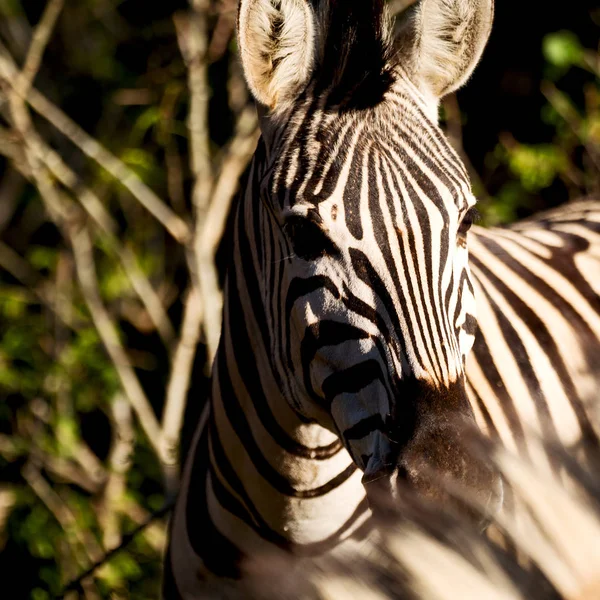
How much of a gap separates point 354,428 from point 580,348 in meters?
1.15

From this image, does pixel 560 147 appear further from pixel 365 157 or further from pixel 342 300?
pixel 342 300

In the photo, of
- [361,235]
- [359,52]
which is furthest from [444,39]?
[361,235]

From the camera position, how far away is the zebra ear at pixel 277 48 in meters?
2.34

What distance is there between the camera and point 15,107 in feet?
15.5

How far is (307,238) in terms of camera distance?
6.90 ft

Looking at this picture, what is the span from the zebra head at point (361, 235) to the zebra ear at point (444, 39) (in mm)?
13

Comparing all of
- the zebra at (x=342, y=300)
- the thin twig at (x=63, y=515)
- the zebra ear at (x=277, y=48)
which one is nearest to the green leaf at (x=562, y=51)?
the zebra at (x=342, y=300)

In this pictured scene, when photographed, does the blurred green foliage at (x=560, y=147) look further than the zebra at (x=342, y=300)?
Yes

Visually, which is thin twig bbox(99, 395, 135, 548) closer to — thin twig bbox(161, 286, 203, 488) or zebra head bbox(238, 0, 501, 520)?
thin twig bbox(161, 286, 203, 488)

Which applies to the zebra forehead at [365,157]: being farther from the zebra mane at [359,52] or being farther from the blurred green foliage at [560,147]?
the blurred green foliage at [560,147]

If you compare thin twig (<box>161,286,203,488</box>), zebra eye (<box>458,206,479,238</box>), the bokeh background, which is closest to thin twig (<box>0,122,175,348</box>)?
the bokeh background

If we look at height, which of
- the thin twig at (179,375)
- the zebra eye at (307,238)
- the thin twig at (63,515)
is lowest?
the thin twig at (63,515)

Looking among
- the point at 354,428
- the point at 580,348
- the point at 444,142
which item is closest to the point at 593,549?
the point at 354,428

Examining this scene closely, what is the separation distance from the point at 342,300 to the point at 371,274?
0.28ft
